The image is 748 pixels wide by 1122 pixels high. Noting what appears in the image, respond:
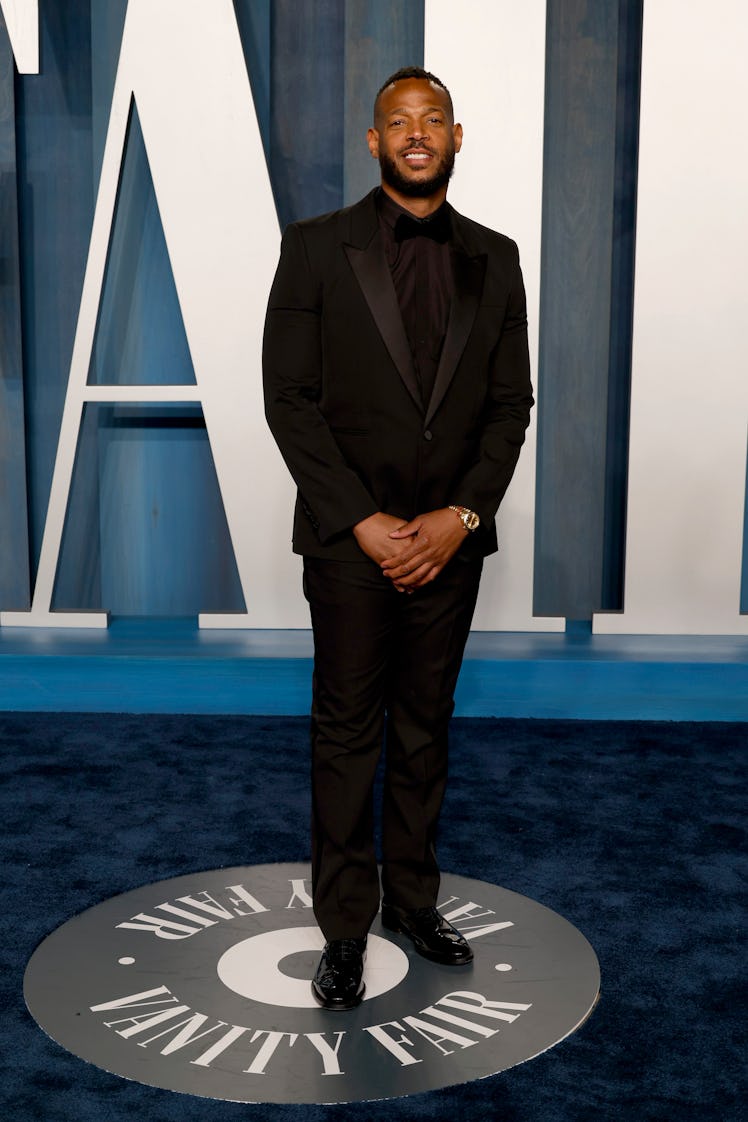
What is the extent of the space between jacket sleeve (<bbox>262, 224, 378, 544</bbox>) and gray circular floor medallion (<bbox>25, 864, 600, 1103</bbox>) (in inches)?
30.6

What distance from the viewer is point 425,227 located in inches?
79.4

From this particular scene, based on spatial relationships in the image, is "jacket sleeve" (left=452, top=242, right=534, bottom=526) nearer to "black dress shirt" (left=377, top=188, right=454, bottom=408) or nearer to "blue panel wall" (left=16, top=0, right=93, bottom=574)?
"black dress shirt" (left=377, top=188, right=454, bottom=408)

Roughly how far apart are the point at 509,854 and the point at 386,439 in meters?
1.09

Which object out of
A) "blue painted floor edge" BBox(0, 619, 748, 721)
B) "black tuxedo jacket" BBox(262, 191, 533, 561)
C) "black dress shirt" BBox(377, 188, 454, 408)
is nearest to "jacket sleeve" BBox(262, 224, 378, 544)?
"black tuxedo jacket" BBox(262, 191, 533, 561)

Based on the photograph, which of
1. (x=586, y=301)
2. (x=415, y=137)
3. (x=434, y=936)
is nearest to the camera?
(x=415, y=137)

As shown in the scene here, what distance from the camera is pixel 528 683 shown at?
3697 millimetres

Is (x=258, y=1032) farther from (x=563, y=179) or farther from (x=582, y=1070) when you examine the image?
(x=563, y=179)

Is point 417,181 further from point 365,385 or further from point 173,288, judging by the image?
point 173,288

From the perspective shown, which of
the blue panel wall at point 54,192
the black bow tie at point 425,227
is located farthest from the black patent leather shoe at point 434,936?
the blue panel wall at point 54,192

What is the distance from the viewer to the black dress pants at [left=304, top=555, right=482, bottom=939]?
205 cm

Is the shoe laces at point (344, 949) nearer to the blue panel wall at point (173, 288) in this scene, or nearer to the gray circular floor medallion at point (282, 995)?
the gray circular floor medallion at point (282, 995)

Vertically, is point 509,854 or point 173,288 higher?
point 173,288

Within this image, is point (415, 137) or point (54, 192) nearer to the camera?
point (415, 137)

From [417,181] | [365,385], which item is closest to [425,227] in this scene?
[417,181]
